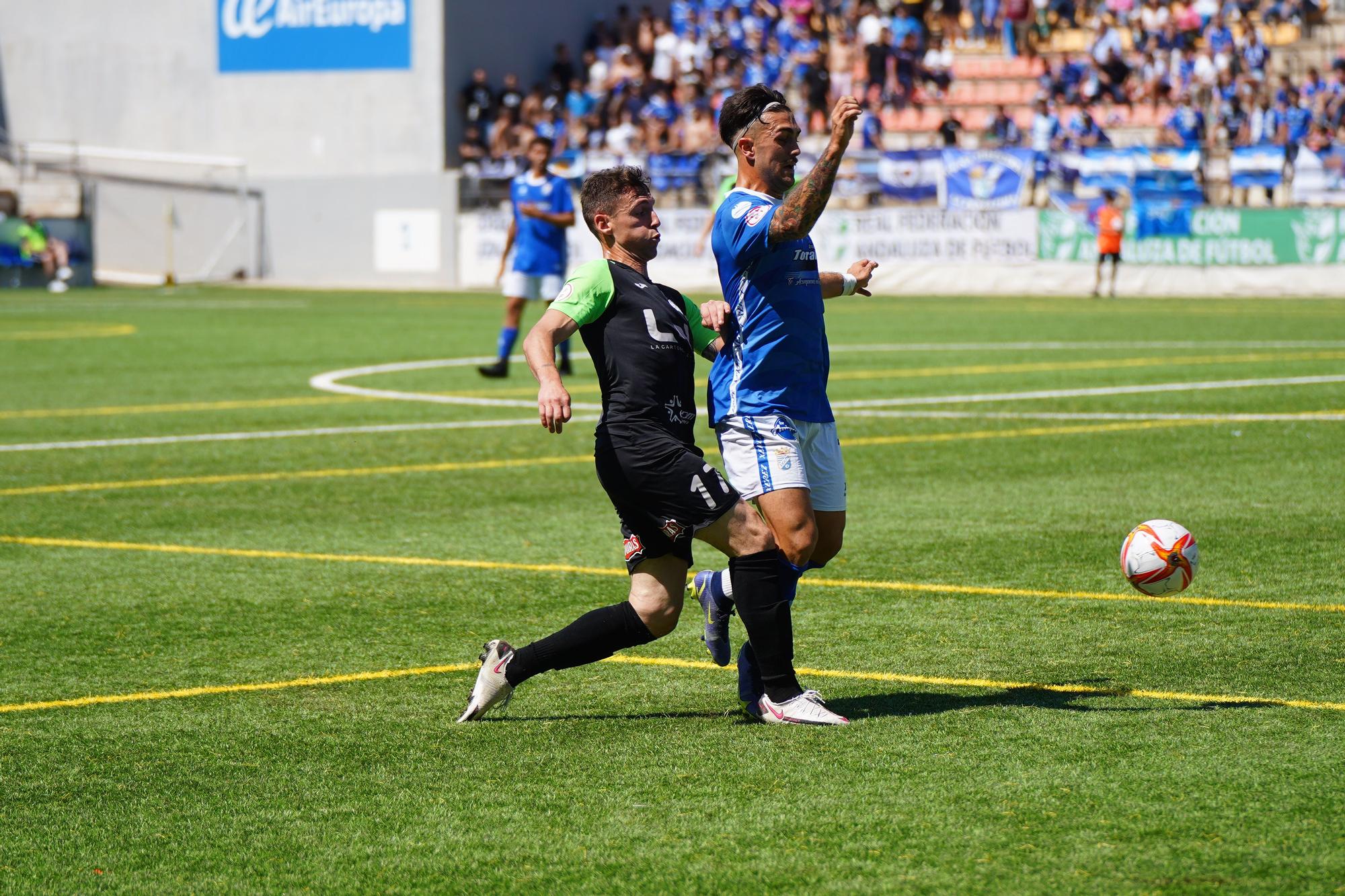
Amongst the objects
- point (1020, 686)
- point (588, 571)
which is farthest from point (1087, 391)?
point (1020, 686)

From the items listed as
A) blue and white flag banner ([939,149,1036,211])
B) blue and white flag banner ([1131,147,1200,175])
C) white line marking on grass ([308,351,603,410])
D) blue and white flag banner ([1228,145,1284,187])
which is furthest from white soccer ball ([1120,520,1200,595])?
blue and white flag banner ([939,149,1036,211])

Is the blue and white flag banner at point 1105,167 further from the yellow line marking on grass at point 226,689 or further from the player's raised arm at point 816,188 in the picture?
the player's raised arm at point 816,188

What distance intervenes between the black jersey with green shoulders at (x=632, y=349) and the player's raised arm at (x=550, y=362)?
2.1 inches

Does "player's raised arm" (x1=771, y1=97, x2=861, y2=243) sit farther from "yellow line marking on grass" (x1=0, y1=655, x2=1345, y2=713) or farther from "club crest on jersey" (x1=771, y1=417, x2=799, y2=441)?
"yellow line marking on grass" (x1=0, y1=655, x2=1345, y2=713)

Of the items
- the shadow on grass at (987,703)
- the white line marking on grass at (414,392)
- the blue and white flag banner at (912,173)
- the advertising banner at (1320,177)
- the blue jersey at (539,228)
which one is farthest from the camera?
the blue and white flag banner at (912,173)

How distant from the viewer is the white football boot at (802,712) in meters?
5.63

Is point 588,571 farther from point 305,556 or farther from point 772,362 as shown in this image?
point 772,362


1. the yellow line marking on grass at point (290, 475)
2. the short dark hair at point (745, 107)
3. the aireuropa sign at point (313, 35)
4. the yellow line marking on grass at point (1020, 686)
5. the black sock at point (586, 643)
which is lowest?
the yellow line marking on grass at point (290, 475)

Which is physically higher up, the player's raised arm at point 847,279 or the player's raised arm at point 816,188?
the player's raised arm at point 816,188

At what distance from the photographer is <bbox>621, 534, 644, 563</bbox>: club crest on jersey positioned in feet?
19.1

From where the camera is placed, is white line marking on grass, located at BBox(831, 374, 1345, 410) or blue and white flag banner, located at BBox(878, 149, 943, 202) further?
blue and white flag banner, located at BBox(878, 149, 943, 202)

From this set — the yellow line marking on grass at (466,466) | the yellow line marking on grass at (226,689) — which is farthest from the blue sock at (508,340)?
the yellow line marking on grass at (226,689)

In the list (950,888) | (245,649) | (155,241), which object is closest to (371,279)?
(155,241)

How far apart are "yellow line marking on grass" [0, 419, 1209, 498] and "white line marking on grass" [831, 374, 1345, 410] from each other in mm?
2033
